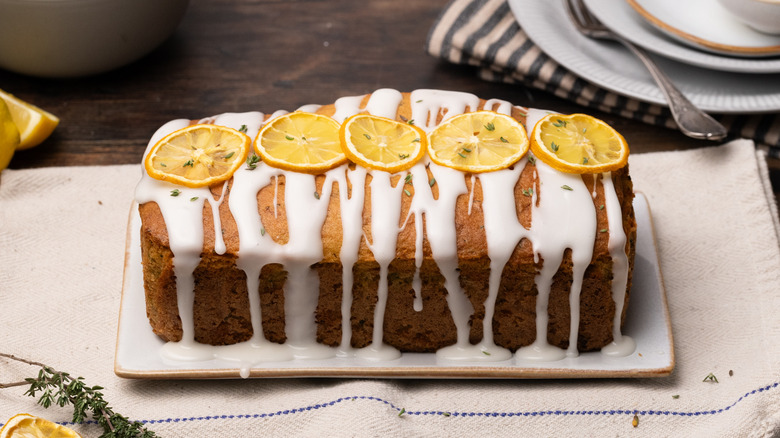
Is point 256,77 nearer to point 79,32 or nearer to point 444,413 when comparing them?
point 79,32

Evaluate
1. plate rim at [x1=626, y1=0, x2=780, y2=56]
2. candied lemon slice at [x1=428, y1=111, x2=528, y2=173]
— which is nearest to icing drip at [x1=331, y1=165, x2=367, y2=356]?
candied lemon slice at [x1=428, y1=111, x2=528, y2=173]

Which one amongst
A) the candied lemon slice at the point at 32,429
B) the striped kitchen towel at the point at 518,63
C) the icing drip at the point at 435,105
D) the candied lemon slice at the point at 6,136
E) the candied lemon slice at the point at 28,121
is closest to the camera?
the candied lemon slice at the point at 32,429

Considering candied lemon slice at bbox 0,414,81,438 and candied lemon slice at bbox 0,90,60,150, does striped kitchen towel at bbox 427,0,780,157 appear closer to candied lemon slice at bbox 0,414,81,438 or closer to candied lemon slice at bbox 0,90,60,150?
candied lemon slice at bbox 0,90,60,150

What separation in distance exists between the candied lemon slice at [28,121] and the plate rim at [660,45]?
198 cm

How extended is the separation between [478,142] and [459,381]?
2.14 feet

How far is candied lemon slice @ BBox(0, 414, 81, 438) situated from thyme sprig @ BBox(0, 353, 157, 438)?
3.1 inches

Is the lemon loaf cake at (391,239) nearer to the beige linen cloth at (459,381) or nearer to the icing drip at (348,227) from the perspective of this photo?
the icing drip at (348,227)

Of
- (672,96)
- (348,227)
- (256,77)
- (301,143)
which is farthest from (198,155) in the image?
(672,96)

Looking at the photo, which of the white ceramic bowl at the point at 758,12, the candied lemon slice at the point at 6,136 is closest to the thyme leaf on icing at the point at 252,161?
the candied lemon slice at the point at 6,136

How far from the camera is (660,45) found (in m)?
3.28

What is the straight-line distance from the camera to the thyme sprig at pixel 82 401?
2359 mm

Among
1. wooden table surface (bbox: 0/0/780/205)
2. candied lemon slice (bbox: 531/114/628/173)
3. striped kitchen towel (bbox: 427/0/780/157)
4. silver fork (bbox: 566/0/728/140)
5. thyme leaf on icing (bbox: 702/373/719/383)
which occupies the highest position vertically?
candied lemon slice (bbox: 531/114/628/173)

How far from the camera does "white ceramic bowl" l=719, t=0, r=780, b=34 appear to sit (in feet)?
10.4

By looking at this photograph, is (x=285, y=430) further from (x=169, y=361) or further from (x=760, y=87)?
(x=760, y=87)
